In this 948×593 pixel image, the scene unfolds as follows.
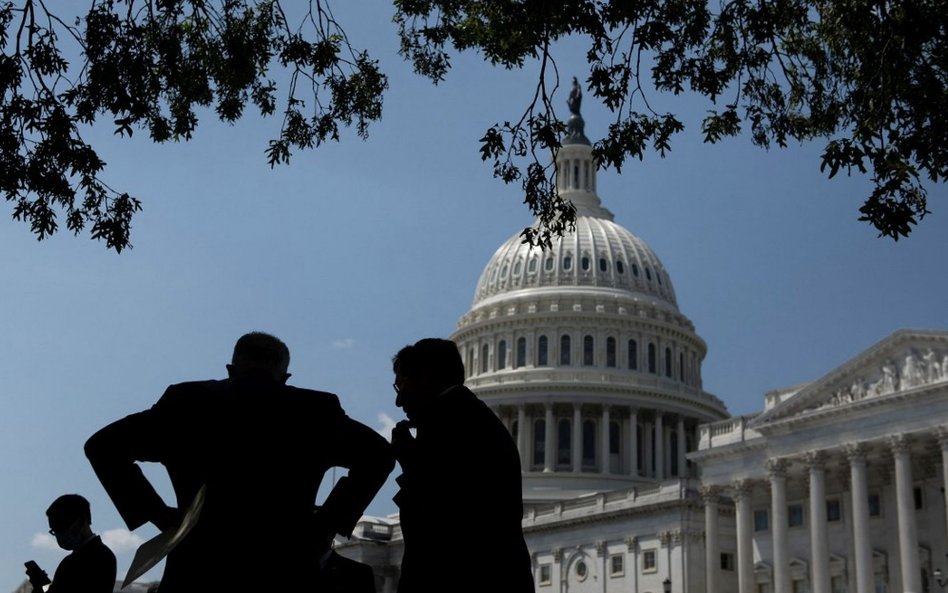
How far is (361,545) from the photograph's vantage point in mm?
104875

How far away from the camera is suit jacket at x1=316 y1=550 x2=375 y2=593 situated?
27.5 ft

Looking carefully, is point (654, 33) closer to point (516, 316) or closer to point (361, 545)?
point (361, 545)

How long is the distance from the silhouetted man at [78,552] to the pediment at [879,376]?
59.2m

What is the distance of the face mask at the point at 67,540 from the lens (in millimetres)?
9508

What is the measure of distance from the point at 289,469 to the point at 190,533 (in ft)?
2.06

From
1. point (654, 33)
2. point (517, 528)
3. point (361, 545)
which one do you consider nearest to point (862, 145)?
point (654, 33)

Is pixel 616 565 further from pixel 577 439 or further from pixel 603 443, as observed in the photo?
pixel 603 443

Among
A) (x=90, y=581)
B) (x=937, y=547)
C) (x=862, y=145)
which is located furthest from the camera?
(x=937, y=547)

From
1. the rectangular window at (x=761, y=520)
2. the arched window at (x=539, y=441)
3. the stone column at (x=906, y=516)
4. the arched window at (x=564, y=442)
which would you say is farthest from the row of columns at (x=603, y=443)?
the stone column at (x=906, y=516)

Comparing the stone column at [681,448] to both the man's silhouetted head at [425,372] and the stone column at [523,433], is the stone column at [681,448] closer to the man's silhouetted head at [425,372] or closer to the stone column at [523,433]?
the stone column at [523,433]

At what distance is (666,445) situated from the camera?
382 feet

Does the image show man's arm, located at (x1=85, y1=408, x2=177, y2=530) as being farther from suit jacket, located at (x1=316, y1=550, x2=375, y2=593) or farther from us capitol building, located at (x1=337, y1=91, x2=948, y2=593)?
us capitol building, located at (x1=337, y1=91, x2=948, y2=593)

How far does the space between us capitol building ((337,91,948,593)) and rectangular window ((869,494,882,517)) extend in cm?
12

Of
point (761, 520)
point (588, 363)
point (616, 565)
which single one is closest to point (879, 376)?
point (761, 520)
